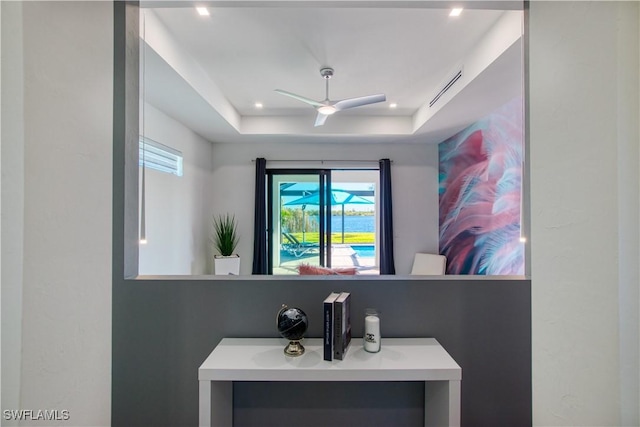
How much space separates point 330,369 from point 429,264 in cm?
342

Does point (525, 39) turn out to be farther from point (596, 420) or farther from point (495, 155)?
point (495, 155)

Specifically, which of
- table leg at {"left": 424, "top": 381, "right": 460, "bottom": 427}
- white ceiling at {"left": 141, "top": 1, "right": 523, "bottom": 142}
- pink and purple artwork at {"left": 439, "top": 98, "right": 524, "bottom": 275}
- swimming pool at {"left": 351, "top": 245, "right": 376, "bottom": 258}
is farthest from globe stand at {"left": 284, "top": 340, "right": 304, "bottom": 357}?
swimming pool at {"left": 351, "top": 245, "right": 376, "bottom": 258}

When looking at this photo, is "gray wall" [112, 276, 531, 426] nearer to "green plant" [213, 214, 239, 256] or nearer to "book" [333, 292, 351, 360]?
"book" [333, 292, 351, 360]

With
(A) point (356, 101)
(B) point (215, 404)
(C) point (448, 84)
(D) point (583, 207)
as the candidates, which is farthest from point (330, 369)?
(C) point (448, 84)

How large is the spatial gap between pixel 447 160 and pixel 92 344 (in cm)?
418

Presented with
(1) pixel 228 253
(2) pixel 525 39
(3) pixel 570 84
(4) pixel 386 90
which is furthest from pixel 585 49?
(1) pixel 228 253

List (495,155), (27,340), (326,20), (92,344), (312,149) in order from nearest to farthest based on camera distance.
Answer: (27,340) → (92,344) → (326,20) → (495,155) → (312,149)

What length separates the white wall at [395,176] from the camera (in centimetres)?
423

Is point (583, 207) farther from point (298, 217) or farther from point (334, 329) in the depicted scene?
point (298, 217)

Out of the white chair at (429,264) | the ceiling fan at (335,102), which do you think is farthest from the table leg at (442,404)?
the white chair at (429,264)

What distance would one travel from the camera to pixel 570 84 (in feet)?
2.14

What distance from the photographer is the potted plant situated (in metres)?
3.72

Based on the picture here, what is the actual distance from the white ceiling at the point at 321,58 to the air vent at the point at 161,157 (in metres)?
0.40

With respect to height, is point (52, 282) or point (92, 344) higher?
point (52, 282)
